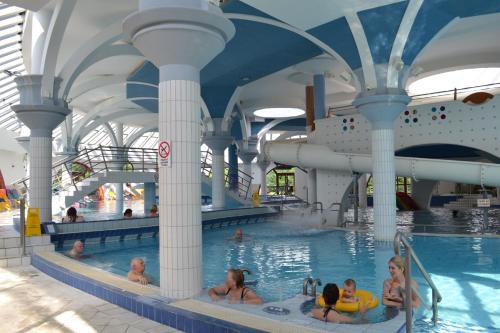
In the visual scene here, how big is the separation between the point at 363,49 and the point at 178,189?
656cm

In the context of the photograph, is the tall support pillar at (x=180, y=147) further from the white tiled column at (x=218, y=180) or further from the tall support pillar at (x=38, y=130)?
the white tiled column at (x=218, y=180)

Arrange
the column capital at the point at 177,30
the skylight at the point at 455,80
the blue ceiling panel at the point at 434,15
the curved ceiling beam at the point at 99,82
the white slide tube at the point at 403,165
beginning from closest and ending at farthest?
1. the column capital at the point at 177,30
2. the blue ceiling panel at the point at 434,15
3. the white slide tube at the point at 403,165
4. the curved ceiling beam at the point at 99,82
5. the skylight at the point at 455,80

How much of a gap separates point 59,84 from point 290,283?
7855 mm

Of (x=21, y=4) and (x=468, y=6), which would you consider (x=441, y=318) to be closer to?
(x=468, y=6)

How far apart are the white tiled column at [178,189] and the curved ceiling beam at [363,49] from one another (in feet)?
18.8

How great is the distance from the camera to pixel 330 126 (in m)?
14.7

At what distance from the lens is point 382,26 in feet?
30.4

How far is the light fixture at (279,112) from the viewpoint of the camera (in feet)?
81.0

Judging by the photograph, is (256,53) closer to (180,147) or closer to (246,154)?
(180,147)

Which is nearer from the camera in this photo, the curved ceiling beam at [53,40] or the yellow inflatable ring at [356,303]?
the yellow inflatable ring at [356,303]

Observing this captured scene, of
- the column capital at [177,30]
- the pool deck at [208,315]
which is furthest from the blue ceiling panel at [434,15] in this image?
the pool deck at [208,315]

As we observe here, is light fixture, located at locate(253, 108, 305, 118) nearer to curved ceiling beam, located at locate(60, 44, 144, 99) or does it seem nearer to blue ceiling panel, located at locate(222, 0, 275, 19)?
curved ceiling beam, located at locate(60, 44, 144, 99)

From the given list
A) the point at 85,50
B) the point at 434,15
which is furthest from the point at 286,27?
the point at 85,50

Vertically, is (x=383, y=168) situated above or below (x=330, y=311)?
above
